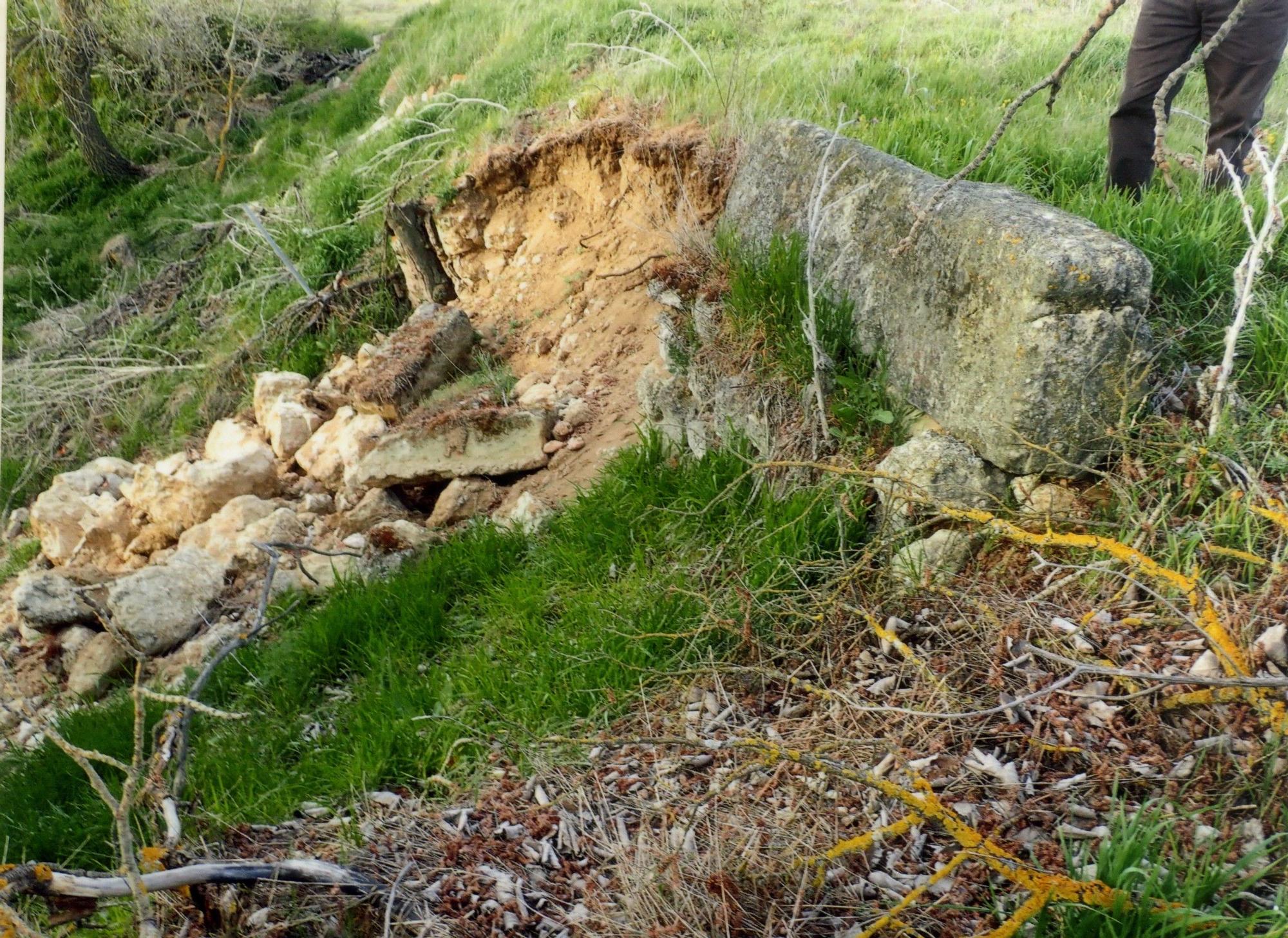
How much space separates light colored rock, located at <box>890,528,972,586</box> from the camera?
273 cm

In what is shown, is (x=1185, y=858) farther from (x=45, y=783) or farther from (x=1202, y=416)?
(x=45, y=783)

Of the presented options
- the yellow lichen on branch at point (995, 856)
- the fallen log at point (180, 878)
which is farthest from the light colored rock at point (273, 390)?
the yellow lichen on branch at point (995, 856)

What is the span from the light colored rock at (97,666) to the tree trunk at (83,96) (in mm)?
10690

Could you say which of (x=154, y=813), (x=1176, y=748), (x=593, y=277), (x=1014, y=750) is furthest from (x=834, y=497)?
(x=593, y=277)

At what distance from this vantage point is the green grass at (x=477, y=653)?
9.48 ft

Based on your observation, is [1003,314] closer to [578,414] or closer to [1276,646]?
[1276,646]

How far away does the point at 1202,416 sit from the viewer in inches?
107

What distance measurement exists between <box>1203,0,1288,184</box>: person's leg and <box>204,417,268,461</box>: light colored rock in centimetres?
609

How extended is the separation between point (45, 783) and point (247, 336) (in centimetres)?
533

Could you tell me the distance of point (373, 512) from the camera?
4.97m

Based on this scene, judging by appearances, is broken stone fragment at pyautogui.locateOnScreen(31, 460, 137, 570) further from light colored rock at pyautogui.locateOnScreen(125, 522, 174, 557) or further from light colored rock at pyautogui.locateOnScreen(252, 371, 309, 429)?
light colored rock at pyautogui.locateOnScreen(252, 371, 309, 429)

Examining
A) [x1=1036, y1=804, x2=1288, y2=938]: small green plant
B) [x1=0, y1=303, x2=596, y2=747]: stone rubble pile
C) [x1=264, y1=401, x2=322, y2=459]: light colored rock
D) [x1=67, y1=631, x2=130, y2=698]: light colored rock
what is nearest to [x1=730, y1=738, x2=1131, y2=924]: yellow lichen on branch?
[x1=1036, y1=804, x2=1288, y2=938]: small green plant

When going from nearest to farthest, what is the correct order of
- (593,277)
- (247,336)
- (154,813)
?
(154,813)
(593,277)
(247,336)

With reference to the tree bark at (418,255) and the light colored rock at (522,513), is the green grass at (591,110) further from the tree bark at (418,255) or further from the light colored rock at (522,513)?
the light colored rock at (522,513)
